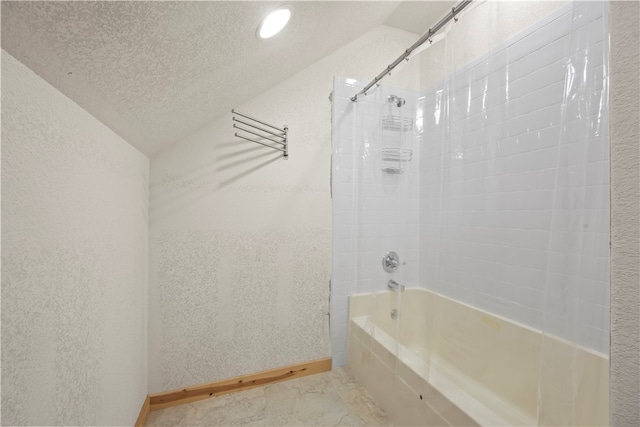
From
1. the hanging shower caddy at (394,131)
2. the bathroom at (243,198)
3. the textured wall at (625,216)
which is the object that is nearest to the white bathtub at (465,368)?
the bathroom at (243,198)

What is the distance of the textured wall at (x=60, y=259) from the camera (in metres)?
0.54

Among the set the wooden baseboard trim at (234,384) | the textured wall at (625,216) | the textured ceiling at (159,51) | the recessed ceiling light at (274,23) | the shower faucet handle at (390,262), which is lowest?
the wooden baseboard trim at (234,384)

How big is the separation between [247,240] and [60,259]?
109 centimetres

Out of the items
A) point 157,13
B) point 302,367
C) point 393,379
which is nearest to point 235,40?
point 157,13

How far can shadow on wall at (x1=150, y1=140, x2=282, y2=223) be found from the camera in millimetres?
1599

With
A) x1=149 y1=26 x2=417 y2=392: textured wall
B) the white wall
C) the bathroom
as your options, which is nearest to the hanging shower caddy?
the bathroom

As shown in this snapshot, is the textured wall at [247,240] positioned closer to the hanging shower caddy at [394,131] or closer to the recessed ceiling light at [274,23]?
the hanging shower caddy at [394,131]

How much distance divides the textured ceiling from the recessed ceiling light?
0.03m

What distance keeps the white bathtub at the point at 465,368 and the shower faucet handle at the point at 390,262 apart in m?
0.19

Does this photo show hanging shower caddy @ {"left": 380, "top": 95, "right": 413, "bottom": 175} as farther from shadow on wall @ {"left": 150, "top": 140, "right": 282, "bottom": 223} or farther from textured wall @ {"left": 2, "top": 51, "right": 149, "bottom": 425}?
textured wall @ {"left": 2, "top": 51, "right": 149, "bottom": 425}

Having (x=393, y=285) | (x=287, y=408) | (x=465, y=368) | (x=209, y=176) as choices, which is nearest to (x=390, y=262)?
(x=393, y=285)

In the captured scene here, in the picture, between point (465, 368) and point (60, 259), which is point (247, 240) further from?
point (465, 368)

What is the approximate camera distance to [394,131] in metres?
1.82

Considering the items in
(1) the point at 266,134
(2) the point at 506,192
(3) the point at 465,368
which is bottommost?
(3) the point at 465,368
